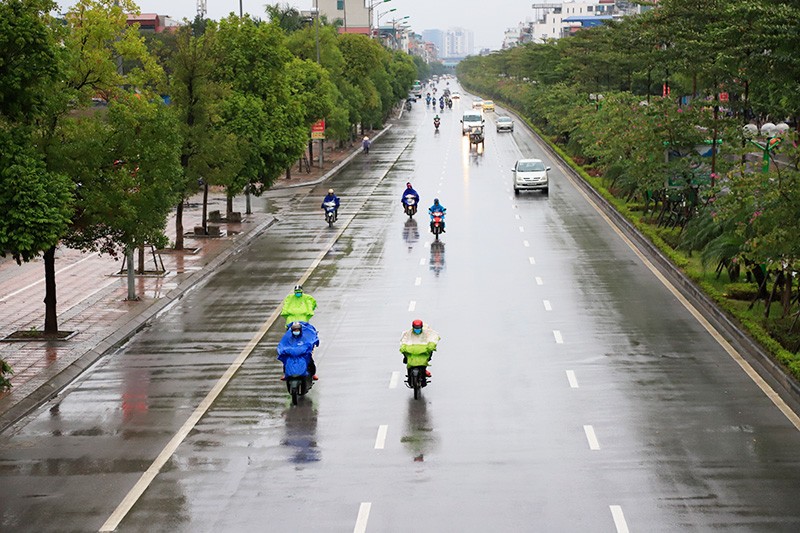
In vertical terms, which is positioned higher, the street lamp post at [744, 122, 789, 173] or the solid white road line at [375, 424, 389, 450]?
the street lamp post at [744, 122, 789, 173]

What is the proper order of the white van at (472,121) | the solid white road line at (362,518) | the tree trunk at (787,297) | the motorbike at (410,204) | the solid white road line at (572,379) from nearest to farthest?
the solid white road line at (362,518)
the solid white road line at (572,379)
the tree trunk at (787,297)
the motorbike at (410,204)
the white van at (472,121)

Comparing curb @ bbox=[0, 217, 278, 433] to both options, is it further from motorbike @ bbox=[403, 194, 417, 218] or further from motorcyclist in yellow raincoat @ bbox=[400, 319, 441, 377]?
motorbike @ bbox=[403, 194, 417, 218]

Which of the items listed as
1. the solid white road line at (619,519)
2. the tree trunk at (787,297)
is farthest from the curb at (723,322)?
the solid white road line at (619,519)

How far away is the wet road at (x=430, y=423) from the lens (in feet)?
48.3

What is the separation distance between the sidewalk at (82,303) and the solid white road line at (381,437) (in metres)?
5.65

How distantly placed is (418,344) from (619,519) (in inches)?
245

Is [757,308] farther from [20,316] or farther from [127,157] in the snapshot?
[20,316]

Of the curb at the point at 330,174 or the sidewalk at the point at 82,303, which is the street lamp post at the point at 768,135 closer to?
the sidewalk at the point at 82,303

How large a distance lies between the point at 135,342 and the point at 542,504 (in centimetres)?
1296

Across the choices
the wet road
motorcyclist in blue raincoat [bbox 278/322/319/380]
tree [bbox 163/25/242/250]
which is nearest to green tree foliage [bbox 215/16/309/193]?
tree [bbox 163/25/242/250]

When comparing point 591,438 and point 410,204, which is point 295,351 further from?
point 410,204

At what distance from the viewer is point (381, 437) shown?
1784 centimetres

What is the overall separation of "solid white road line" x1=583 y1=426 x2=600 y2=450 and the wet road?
0.07m

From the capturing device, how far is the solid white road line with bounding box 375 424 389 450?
17.4m
